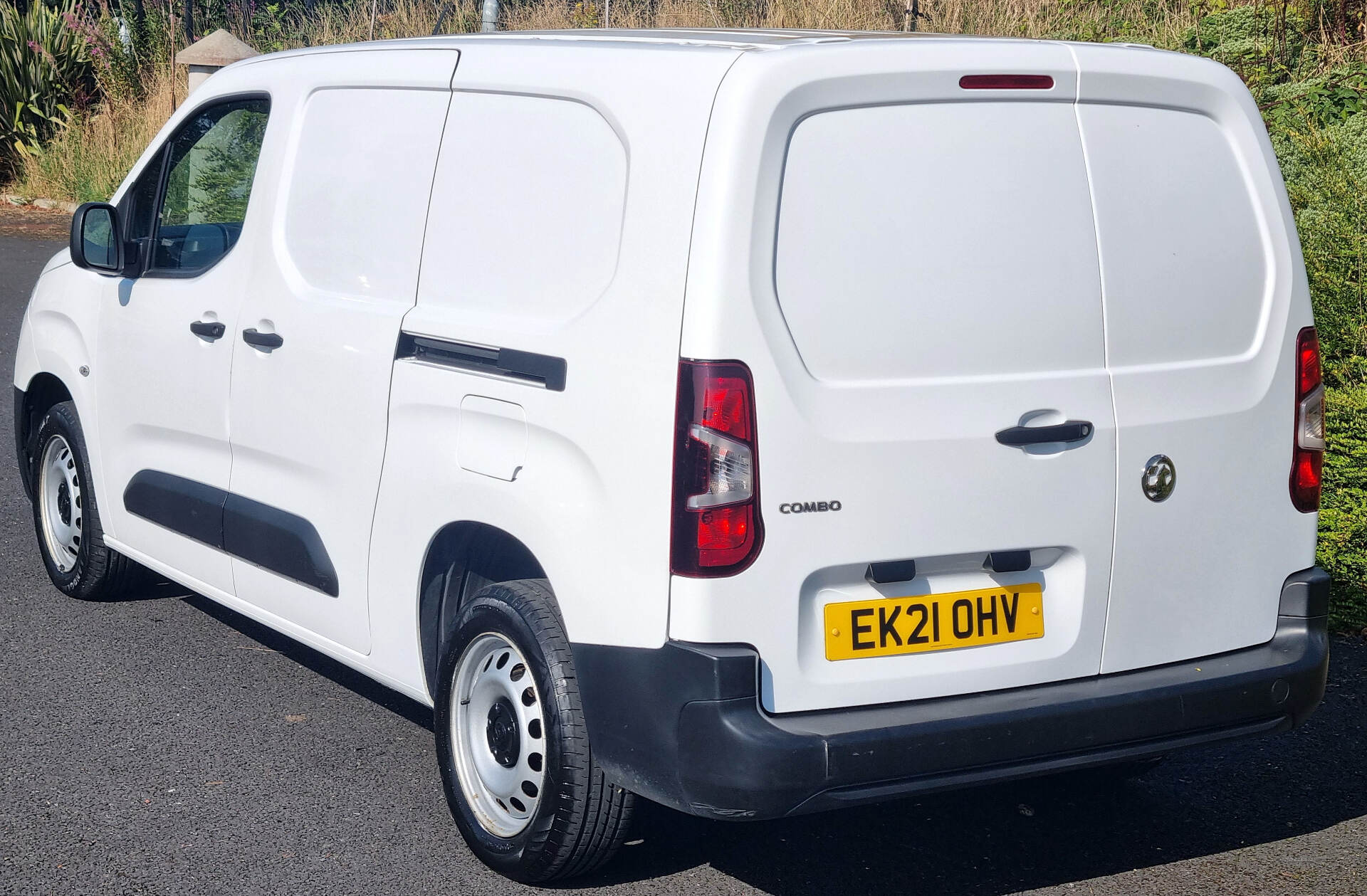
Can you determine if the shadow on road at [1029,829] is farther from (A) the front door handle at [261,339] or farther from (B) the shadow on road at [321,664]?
(A) the front door handle at [261,339]

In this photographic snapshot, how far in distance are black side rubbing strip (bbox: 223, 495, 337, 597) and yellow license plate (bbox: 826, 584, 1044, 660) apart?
5.43 ft

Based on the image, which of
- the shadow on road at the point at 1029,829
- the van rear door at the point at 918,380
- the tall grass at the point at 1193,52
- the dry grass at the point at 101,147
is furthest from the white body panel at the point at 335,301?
the dry grass at the point at 101,147

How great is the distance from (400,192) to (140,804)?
5.80 ft

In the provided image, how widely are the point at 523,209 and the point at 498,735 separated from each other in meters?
1.27

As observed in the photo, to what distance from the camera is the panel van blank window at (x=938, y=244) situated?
312cm

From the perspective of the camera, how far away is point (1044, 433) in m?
3.31

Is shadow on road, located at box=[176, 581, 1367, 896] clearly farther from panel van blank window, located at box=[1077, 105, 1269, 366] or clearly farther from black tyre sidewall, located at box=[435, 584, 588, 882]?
panel van blank window, located at box=[1077, 105, 1269, 366]

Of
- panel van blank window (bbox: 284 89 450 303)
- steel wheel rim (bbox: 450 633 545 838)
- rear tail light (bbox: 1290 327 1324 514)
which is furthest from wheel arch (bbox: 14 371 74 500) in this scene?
rear tail light (bbox: 1290 327 1324 514)

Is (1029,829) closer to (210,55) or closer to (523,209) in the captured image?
(523,209)

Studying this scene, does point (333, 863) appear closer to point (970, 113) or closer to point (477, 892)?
point (477, 892)

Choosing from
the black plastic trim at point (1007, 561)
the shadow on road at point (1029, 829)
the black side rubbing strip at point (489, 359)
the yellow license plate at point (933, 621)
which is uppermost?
the black side rubbing strip at point (489, 359)

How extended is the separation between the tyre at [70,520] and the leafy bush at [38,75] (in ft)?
56.2

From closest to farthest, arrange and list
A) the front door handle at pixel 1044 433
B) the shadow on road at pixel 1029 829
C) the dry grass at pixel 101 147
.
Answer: the front door handle at pixel 1044 433 < the shadow on road at pixel 1029 829 < the dry grass at pixel 101 147

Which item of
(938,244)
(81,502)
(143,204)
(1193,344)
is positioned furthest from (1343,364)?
(81,502)
